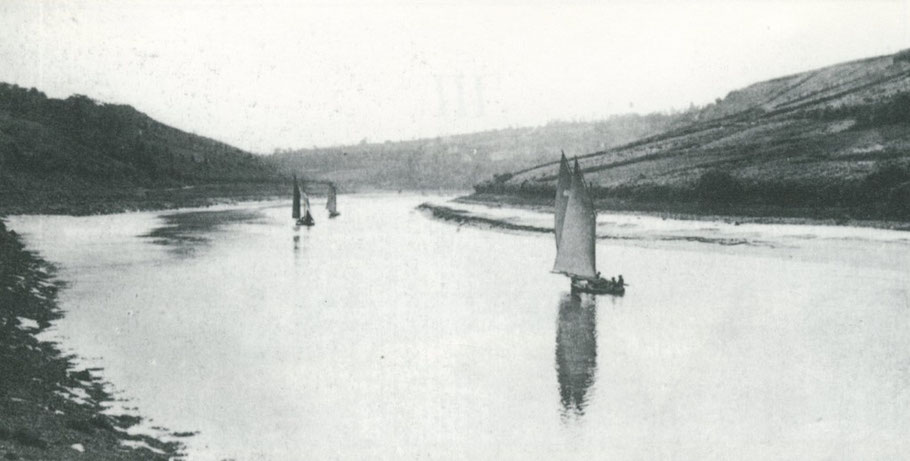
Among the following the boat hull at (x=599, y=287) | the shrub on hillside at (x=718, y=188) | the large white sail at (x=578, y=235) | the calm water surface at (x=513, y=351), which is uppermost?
the shrub on hillside at (x=718, y=188)

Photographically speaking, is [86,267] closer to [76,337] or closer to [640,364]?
[76,337]

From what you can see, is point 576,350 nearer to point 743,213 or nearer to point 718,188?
point 743,213

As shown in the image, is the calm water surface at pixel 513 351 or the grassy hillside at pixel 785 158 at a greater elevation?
the grassy hillside at pixel 785 158

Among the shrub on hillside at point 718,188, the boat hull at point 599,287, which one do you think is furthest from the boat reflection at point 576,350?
the shrub on hillside at point 718,188

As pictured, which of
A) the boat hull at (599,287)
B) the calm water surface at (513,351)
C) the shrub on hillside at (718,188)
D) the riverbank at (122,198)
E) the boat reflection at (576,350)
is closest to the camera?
the calm water surface at (513,351)

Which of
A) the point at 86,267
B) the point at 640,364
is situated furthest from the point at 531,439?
the point at 86,267

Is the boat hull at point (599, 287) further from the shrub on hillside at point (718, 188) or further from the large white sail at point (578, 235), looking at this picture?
the shrub on hillside at point (718, 188)
